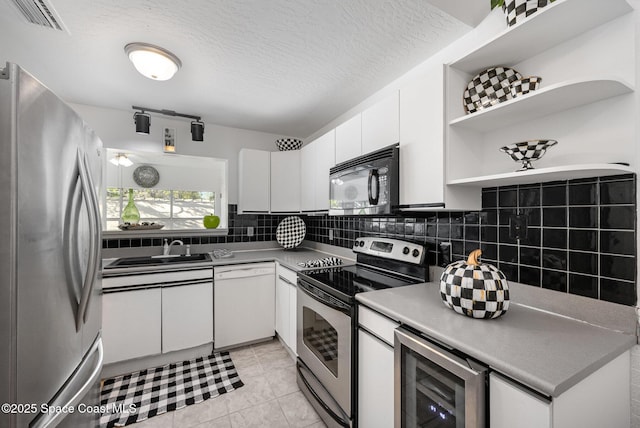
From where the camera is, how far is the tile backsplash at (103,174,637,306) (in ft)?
3.19

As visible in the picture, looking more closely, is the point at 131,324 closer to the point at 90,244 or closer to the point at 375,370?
the point at 90,244

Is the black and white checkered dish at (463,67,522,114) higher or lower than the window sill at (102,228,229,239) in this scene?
higher

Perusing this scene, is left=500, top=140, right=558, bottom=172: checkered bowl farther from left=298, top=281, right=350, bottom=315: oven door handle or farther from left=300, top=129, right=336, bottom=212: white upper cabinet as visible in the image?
left=300, top=129, right=336, bottom=212: white upper cabinet

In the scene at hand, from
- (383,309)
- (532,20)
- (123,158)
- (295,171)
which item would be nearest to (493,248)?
(383,309)

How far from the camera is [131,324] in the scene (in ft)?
7.07

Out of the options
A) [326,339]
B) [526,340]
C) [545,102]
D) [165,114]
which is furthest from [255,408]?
[165,114]

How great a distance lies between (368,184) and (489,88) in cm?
82

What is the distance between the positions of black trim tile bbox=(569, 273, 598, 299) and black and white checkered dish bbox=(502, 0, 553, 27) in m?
1.14

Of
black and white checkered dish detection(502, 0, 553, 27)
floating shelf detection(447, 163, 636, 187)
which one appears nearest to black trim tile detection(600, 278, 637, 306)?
floating shelf detection(447, 163, 636, 187)

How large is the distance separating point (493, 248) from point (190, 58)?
2291mm

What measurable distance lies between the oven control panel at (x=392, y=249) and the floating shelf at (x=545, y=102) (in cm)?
84

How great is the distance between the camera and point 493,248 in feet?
4.59

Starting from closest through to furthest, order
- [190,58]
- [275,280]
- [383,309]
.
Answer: [383,309] → [190,58] → [275,280]

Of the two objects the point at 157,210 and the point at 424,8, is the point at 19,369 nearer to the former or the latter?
the point at 424,8
